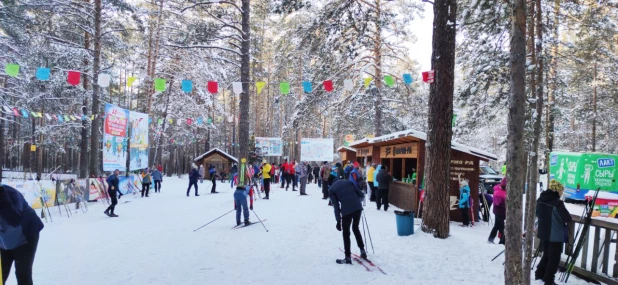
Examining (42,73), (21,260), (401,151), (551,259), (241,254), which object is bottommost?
(241,254)

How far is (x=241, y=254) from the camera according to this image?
21.9 feet

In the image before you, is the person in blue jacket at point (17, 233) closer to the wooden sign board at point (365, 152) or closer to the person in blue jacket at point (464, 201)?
the person in blue jacket at point (464, 201)

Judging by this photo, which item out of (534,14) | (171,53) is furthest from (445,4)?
(171,53)

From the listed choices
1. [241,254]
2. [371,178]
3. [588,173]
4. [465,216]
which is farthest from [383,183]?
[588,173]

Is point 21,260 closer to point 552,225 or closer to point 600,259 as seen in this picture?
point 552,225

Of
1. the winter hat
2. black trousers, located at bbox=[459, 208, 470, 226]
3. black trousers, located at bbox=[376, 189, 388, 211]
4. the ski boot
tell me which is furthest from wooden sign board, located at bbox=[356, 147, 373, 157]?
the winter hat

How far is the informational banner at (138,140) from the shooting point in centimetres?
1675

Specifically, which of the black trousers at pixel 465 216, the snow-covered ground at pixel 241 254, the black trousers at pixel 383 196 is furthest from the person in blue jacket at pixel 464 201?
the black trousers at pixel 383 196

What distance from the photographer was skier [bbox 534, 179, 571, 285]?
5.14 meters

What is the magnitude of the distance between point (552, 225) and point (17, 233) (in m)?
6.51

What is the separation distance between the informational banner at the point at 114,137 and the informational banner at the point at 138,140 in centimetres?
127

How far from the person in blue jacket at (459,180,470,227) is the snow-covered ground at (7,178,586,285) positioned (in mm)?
474

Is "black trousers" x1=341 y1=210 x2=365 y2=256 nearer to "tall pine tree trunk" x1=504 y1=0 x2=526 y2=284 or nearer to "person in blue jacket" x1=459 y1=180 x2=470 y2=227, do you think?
"tall pine tree trunk" x1=504 y1=0 x2=526 y2=284

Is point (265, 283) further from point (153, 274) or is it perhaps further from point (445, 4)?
point (445, 4)
